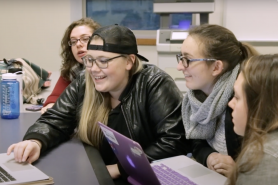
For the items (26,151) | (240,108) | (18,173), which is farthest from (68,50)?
(240,108)

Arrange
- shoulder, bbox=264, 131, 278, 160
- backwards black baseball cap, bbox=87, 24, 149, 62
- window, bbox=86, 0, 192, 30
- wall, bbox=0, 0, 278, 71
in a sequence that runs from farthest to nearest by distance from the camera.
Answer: window, bbox=86, 0, 192, 30
wall, bbox=0, 0, 278, 71
backwards black baseball cap, bbox=87, 24, 149, 62
shoulder, bbox=264, 131, 278, 160

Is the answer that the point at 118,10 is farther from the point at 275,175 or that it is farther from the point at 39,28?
the point at 275,175

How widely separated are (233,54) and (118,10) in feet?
9.58

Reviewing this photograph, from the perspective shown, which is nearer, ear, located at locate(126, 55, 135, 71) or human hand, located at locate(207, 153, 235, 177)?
human hand, located at locate(207, 153, 235, 177)

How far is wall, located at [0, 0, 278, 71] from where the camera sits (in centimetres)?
377

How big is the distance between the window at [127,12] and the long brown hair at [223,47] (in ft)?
9.10

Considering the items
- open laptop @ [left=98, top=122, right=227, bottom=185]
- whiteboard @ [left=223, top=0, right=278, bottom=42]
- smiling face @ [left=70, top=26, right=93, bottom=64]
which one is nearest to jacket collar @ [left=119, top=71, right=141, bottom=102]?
open laptop @ [left=98, top=122, right=227, bottom=185]

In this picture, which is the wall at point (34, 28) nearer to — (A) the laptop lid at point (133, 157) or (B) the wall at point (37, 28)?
(B) the wall at point (37, 28)

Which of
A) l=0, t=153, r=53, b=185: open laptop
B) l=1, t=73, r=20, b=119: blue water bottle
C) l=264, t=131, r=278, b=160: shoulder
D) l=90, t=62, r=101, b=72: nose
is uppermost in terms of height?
l=90, t=62, r=101, b=72: nose

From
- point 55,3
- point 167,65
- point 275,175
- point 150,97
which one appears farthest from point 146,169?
point 55,3

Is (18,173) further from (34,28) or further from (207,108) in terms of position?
(34,28)

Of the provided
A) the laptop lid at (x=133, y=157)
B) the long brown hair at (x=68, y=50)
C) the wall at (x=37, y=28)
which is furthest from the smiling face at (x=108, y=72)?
the wall at (x=37, y=28)

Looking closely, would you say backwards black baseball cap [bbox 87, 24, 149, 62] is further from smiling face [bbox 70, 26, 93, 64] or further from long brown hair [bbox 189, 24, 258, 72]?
A: smiling face [bbox 70, 26, 93, 64]

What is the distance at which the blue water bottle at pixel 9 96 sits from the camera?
1.82 metres
